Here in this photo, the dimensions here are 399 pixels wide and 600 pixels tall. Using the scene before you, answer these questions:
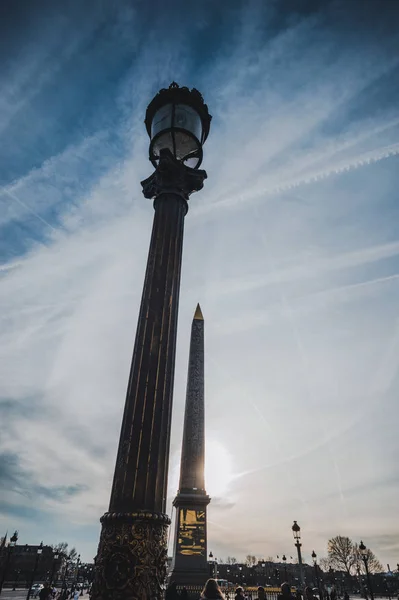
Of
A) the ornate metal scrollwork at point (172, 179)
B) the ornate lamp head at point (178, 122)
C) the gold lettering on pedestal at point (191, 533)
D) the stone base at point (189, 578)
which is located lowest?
the stone base at point (189, 578)

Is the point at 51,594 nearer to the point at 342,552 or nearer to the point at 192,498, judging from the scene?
the point at 192,498

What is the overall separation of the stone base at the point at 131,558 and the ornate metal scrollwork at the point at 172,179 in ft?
20.7

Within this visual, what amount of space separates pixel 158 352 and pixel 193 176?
173 inches

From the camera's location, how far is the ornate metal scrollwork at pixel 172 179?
8.30 meters

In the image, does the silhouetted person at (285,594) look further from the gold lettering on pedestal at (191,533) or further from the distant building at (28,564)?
the distant building at (28,564)

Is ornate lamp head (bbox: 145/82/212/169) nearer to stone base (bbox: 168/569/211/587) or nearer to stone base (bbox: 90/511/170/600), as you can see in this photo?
stone base (bbox: 90/511/170/600)

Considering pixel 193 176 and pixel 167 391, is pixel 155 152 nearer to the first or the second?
pixel 193 176

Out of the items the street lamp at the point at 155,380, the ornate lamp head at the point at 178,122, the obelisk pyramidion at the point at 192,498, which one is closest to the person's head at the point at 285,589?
the street lamp at the point at 155,380

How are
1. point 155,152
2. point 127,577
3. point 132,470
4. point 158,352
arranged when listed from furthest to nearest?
point 155,152 → point 158,352 → point 132,470 → point 127,577

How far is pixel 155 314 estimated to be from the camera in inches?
262

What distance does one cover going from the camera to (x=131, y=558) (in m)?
4.64

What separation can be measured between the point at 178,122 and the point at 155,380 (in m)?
5.88

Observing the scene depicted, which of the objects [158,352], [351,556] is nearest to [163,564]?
[158,352]

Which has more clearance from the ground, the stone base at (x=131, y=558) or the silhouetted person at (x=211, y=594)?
the stone base at (x=131, y=558)
